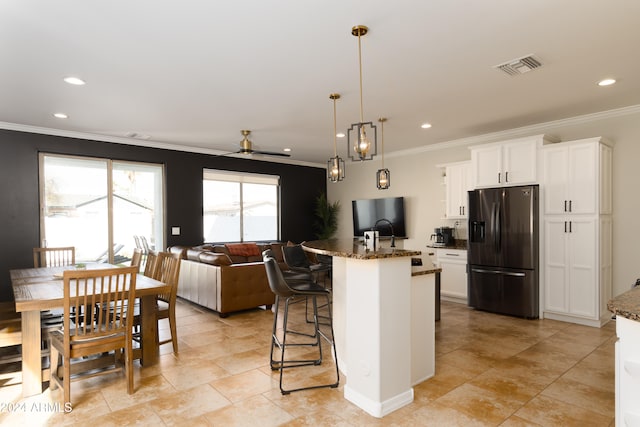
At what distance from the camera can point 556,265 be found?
4758 millimetres

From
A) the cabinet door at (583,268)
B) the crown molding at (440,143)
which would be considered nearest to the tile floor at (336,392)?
the cabinet door at (583,268)

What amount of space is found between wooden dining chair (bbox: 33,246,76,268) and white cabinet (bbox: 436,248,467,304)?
5.51 m

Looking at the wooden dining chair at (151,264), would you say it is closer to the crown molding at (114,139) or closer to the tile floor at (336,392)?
the tile floor at (336,392)

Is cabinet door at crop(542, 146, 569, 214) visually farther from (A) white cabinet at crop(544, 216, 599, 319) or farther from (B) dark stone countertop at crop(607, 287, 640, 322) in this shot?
(B) dark stone countertop at crop(607, 287, 640, 322)

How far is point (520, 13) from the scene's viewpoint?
241 centimetres

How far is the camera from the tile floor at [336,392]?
95.9 inches

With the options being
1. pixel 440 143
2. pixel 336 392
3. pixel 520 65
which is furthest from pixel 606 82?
pixel 336 392

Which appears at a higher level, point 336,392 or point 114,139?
point 114,139

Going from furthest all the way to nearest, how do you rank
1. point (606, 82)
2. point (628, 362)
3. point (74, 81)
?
1. point (606, 82)
2. point (74, 81)
3. point (628, 362)

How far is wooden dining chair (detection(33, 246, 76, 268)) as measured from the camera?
16.1 feet

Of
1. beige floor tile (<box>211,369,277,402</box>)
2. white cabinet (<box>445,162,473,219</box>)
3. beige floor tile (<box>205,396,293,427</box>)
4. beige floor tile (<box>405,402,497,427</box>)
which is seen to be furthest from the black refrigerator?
beige floor tile (<box>205,396,293,427</box>)

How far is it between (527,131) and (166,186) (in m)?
6.04

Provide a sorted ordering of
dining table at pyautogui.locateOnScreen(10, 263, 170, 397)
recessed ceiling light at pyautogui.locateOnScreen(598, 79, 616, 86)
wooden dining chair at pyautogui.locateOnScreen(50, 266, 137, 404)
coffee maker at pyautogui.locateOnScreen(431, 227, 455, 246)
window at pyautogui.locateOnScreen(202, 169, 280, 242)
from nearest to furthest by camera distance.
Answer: wooden dining chair at pyautogui.locateOnScreen(50, 266, 137, 404) → dining table at pyautogui.locateOnScreen(10, 263, 170, 397) → recessed ceiling light at pyautogui.locateOnScreen(598, 79, 616, 86) → coffee maker at pyautogui.locateOnScreen(431, 227, 455, 246) → window at pyautogui.locateOnScreen(202, 169, 280, 242)

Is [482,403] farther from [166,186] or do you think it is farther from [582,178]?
[166,186]
